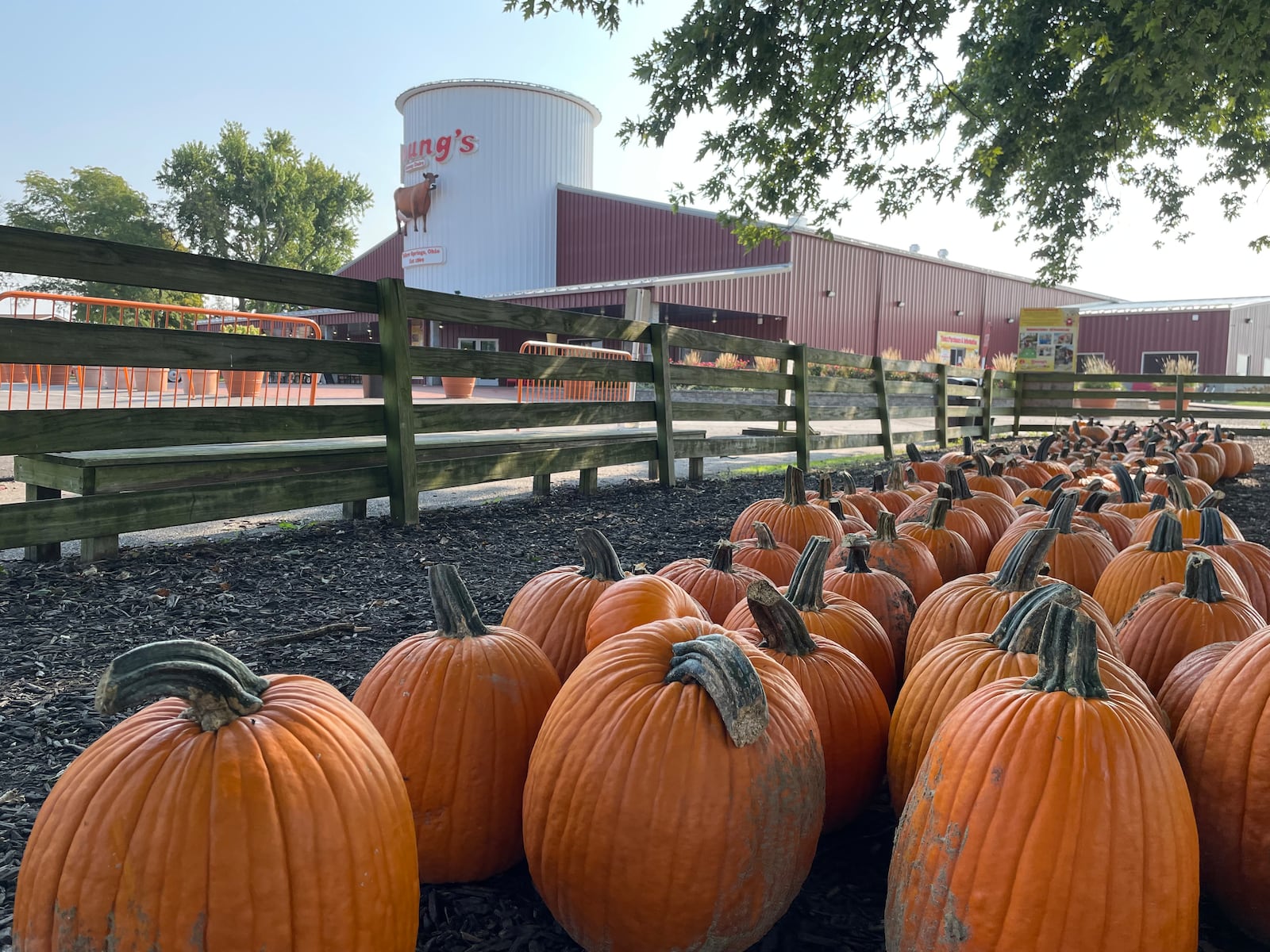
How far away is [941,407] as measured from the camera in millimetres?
12094

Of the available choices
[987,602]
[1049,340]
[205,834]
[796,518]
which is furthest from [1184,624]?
[1049,340]

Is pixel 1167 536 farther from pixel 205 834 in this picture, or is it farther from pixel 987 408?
pixel 987 408

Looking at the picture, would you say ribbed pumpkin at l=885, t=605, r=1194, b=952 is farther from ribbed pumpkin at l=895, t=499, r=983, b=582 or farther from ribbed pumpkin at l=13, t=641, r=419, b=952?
ribbed pumpkin at l=895, t=499, r=983, b=582

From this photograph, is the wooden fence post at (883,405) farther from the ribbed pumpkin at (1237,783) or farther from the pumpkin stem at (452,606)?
the pumpkin stem at (452,606)

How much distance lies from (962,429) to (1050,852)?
42.3 ft

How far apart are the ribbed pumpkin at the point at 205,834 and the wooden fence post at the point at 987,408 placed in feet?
45.7

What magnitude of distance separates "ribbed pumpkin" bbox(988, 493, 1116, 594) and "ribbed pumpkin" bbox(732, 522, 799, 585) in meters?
0.72

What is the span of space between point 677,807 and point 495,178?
33847mm

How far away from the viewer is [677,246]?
2838 centimetres

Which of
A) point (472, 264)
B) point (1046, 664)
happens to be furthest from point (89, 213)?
point (1046, 664)

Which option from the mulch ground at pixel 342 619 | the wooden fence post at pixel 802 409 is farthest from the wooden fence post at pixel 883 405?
the mulch ground at pixel 342 619

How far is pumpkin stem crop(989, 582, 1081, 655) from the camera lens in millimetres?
1438

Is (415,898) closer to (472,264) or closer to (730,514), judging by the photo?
(730,514)

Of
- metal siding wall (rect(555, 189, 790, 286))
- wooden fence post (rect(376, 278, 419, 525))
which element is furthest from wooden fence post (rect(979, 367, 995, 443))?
metal siding wall (rect(555, 189, 790, 286))
